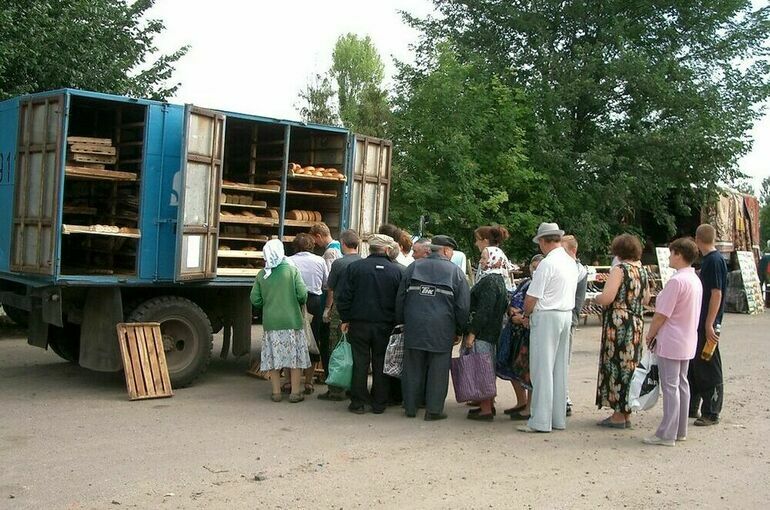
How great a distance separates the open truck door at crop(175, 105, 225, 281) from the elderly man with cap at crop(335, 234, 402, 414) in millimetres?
1933

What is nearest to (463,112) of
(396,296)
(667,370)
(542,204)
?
(542,204)

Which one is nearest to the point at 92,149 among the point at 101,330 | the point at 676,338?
the point at 101,330

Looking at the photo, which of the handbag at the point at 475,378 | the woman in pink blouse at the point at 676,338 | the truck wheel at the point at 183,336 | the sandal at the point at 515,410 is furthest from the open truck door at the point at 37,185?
the woman in pink blouse at the point at 676,338

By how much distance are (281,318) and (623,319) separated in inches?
137

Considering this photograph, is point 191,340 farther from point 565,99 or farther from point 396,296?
point 565,99

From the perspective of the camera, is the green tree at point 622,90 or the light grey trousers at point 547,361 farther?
the green tree at point 622,90

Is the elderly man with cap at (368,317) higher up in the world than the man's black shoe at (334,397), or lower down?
higher up

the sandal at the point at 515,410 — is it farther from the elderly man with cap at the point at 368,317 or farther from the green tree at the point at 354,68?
the green tree at the point at 354,68

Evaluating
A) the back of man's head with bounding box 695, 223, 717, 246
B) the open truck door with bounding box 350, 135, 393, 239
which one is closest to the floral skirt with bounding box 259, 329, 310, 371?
the open truck door with bounding box 350, 135, 393, 239

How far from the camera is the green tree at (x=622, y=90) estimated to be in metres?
21.5

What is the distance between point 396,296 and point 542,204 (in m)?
12.3

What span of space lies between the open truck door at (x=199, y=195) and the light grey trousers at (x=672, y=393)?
5.07 m

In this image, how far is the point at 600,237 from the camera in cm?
2200

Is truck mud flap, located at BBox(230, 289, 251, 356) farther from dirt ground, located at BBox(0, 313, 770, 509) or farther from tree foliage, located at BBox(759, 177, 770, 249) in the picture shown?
tree foliage, located at BBox(759, 177, 770, 249)
